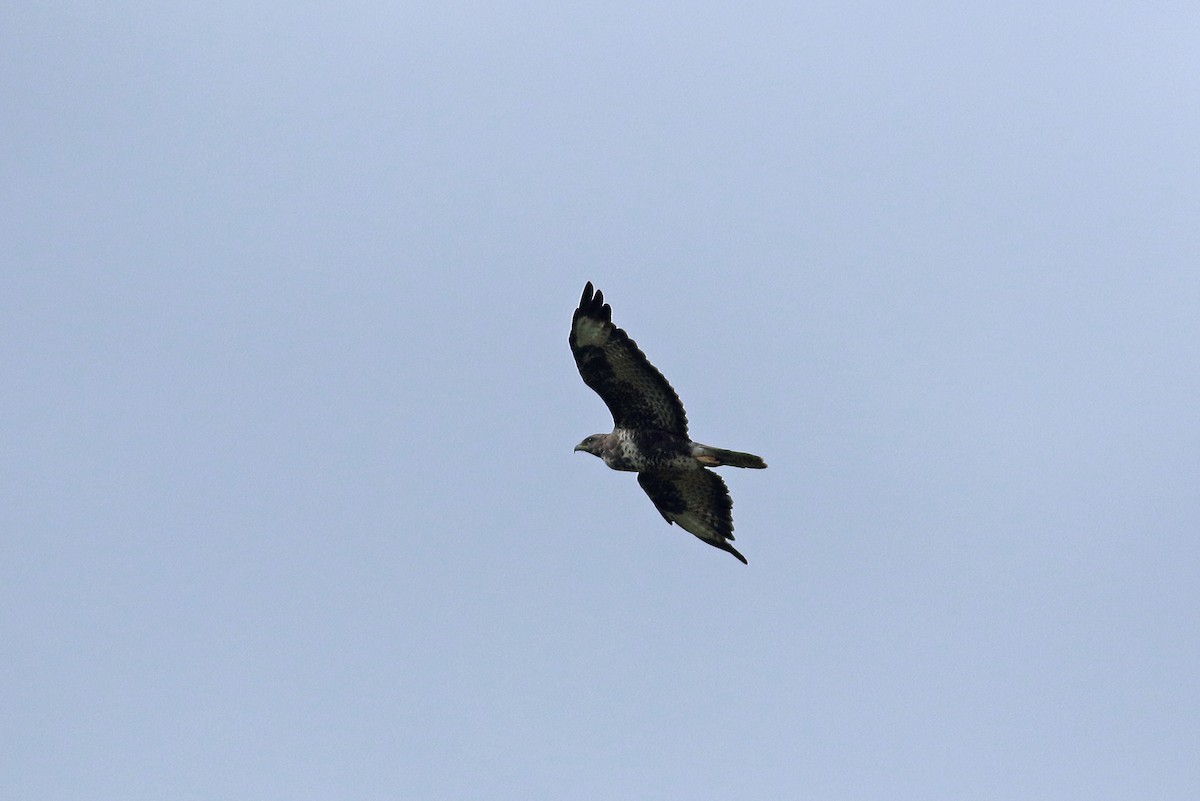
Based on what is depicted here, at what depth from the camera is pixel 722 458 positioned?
16016mm

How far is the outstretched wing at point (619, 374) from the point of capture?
15.8 m

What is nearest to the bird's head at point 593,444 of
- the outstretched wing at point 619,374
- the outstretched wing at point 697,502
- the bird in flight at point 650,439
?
the bird in flight at point 650,439

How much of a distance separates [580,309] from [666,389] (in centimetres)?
128

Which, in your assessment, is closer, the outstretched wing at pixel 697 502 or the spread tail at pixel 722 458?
the spread tail at pixel 722 458

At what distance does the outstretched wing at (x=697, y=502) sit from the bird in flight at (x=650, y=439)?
0.04ft

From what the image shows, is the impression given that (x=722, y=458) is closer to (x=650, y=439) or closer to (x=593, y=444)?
(x=650, y=439)

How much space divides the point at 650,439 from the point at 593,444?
82 cm

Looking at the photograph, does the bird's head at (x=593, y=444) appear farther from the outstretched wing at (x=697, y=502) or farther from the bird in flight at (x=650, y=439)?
the outstretched wing at (x=697, y=502)

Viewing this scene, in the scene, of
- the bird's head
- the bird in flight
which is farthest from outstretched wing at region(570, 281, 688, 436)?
the bird's head

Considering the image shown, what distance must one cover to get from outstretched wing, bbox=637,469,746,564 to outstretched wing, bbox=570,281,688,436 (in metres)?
0.78

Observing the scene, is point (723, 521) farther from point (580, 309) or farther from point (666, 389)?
point (580, 309)

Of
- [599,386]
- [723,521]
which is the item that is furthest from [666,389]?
[723,521]

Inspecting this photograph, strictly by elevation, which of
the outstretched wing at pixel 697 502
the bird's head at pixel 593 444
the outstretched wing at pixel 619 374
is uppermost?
the outstretched wing at pixel 619 374

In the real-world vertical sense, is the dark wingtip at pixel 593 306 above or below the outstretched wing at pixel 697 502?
above
